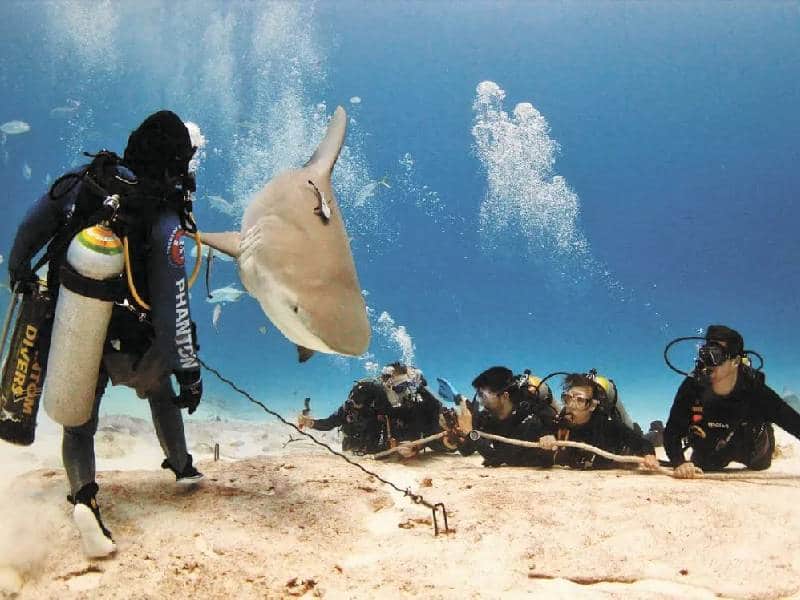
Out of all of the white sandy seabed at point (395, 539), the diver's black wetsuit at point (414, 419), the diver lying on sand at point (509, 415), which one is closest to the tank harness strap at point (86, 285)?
the white sandy seabed at point (395, 539)

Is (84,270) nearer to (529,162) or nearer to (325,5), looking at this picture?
(529,162)

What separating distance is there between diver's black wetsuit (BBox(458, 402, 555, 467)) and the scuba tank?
427 cm

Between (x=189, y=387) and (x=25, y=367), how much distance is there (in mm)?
805

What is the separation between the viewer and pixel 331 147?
3.39m

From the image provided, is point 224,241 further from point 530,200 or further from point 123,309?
point 530,200

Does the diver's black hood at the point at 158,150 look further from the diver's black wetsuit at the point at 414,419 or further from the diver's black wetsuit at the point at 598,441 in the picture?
the diver's black wetsuit at the point at 414,419

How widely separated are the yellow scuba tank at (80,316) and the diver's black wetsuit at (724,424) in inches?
181

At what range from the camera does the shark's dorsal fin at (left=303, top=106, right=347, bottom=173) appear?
3.22 meters

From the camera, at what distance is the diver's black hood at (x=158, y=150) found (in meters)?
2.44

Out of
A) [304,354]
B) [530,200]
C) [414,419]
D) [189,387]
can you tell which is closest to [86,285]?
[189,387]

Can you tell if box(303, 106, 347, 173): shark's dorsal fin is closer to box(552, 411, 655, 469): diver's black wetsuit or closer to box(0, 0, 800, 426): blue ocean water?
box(552, 411, 655, 469): diver's black wetsuit

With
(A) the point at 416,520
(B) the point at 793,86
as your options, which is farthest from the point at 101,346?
(B) the point at 793,86

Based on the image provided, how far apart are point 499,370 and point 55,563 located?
4546mm

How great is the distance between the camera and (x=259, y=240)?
2.60 metres
